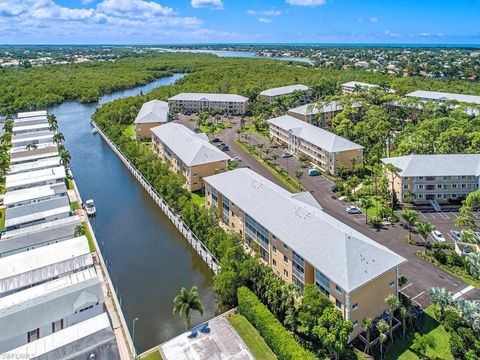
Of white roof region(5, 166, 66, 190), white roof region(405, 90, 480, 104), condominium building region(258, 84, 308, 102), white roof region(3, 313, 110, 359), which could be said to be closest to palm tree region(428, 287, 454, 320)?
white roof region(3, 313, 110, 359)

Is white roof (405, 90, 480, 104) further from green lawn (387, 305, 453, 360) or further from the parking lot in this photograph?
green lawn (387, 305, 453, 360)

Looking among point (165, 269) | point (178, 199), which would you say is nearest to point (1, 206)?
point (178, 199)

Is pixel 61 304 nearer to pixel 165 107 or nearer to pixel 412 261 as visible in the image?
pixel 412 261

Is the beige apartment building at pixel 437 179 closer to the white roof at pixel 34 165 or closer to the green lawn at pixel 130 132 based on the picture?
the white roof at pixel 34 165

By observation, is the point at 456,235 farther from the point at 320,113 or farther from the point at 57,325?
the point at 320,113

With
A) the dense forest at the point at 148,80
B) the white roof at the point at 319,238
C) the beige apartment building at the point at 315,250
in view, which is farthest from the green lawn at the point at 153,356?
the dense forest at the point at 148,80
